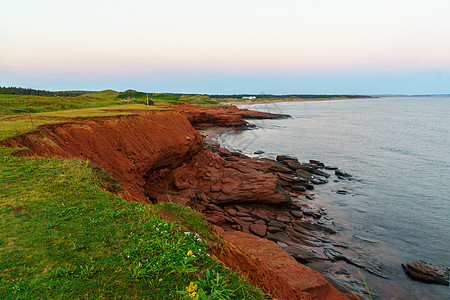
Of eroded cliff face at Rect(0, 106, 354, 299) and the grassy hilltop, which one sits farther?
eroded cliff face at Rect(0, 106, 354, 299)

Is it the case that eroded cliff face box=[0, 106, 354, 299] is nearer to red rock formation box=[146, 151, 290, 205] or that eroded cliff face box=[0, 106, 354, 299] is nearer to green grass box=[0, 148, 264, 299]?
red rock formation box=[146, 151, 290, 205]

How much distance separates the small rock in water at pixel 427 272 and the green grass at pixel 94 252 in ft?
34.2

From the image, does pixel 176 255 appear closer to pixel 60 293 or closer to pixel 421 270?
pixel 60 293

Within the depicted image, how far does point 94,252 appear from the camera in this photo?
3840 mm

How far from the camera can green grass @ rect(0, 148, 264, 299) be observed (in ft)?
10.4

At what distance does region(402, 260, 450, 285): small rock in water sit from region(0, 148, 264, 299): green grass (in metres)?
10.4

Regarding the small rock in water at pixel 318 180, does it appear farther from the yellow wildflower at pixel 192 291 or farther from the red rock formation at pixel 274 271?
the yellow wildflower at pixel 192 291

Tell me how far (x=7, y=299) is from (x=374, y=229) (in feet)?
54.6

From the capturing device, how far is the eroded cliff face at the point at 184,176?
7496 millimetres

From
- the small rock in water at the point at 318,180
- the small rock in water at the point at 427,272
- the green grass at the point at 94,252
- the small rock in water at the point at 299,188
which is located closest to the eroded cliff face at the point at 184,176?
the small rock in water at the point at 299,188

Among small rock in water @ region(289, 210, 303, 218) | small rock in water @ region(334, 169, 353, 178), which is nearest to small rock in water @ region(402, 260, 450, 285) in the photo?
small rock in water @ region(289, 210, 303, 218)

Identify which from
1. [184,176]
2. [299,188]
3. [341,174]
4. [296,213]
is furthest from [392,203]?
[184,176]

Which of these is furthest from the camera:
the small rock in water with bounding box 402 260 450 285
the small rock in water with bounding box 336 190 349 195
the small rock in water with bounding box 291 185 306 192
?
the small rock in water with bounding box 291 185 306 192

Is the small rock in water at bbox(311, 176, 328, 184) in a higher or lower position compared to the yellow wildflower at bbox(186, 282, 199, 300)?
lower
